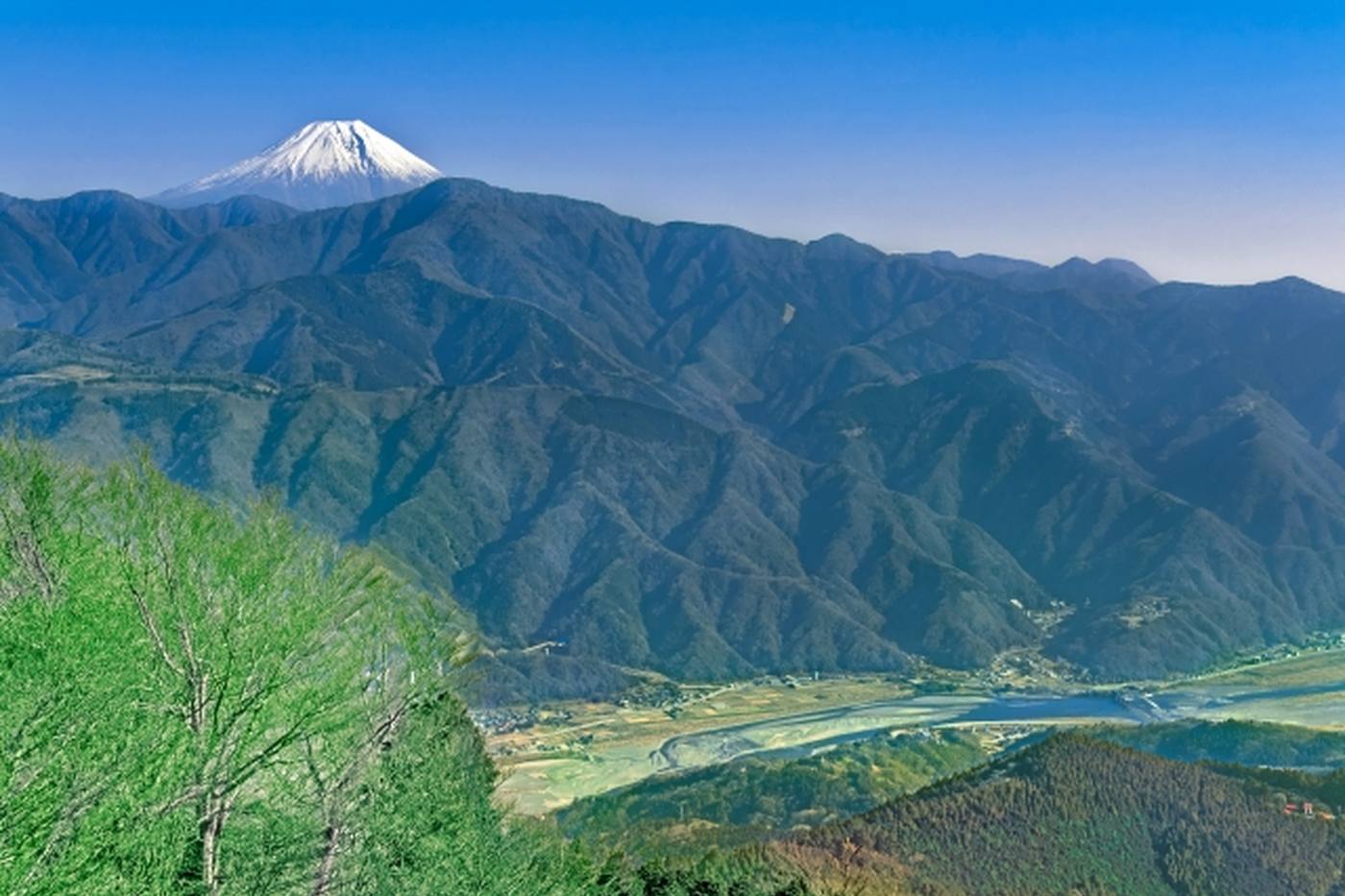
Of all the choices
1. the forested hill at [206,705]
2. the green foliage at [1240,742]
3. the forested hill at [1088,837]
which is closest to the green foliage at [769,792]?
the forested hill at [1088,837]

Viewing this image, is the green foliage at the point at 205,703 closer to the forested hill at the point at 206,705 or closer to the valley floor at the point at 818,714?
the forested hill at the point at 206,705

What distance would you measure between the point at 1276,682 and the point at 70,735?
176388 millimetres

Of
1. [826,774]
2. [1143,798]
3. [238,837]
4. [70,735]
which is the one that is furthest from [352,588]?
[826,774]

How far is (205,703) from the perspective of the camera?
2081 centimetres

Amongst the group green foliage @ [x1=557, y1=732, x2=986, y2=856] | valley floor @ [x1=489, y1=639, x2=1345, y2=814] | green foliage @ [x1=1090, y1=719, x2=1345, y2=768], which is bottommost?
valley floor @ [x1=489, y1=639, x2=1345, y2=814]

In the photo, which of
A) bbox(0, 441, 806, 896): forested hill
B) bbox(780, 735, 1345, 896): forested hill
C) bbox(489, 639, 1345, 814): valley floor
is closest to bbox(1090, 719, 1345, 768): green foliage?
bbox(489, 639, 1345, 814): valley floor

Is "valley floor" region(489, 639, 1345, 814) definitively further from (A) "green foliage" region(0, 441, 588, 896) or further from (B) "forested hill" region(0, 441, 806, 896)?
(A) "green foliage" region(0, 441, 588, 896)

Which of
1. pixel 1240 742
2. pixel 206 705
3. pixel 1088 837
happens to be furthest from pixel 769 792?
pixel 206 705

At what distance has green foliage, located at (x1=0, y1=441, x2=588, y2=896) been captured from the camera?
17.0 meters

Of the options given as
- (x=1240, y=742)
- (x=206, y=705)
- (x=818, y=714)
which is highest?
(x=206, y=705)

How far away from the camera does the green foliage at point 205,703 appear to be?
17.0 metres

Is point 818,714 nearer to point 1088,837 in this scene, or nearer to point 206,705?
point 1088,837

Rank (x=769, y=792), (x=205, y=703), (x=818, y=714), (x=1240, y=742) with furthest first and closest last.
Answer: (x=818, y=714)
(x=1240, y=742)
(x=769, y=792)
(x=205, y=703)

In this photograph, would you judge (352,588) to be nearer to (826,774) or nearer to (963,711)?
(826,774)
